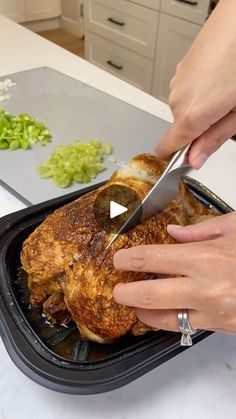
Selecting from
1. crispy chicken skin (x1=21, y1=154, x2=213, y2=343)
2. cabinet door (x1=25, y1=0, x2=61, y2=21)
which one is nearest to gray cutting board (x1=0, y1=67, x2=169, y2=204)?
crispy chicken skin (x1=21, y1=154, x2=213, y2=343)

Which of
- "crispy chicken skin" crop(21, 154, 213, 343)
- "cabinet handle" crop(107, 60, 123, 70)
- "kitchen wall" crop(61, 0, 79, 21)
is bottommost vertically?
"cabinet handle" crop(107, 60, 123, 70)

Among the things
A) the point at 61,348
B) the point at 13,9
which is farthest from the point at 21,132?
the point at 13,9

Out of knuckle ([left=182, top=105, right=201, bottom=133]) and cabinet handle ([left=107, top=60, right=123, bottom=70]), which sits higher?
knuckle ([left=182, top=105, right=201, bottom=133])

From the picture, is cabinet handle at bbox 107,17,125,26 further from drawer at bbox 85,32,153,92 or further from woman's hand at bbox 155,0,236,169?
woman's hand at bbox 155,0,236,169

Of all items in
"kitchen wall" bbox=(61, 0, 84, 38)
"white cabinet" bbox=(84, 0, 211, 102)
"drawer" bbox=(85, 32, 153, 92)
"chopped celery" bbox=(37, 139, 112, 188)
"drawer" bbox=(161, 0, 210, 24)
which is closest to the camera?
"chopped celery" bbox=(37, 139, 112, 188)

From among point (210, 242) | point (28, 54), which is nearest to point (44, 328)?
point (210, 242)

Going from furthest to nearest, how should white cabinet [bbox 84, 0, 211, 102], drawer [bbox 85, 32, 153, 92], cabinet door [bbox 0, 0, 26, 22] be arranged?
cabinet door [bbox 0, 0, 26, 22] → drawer [bbox 85, 32, 153, 92] → white cabinet [bbox 84, 0, 211, 102]

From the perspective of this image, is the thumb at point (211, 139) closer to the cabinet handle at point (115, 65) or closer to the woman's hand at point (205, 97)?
the woman's hand at point (205, 97)

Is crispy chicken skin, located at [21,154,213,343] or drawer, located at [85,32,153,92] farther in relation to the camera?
drawer, located at [85,32,153,92]
